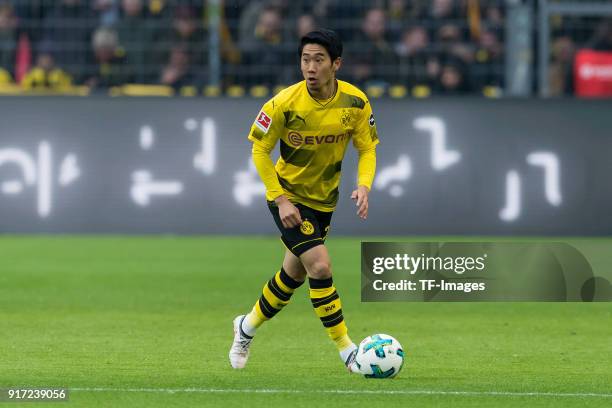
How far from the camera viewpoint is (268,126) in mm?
8016

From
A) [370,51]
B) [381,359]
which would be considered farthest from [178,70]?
[381,359]

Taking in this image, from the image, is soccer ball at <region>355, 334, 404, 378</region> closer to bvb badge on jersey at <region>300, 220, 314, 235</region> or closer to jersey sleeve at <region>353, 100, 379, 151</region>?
bvb badge on jersey at <region>300, 220, 314, 235</region>

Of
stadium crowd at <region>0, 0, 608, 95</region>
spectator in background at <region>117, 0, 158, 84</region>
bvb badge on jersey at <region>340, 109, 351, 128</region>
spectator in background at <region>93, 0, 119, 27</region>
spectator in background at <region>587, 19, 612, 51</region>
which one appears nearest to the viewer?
bvb badge on jersey at <region>340, 109, 351, 128</region>

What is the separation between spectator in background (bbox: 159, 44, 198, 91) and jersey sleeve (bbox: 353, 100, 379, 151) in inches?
408

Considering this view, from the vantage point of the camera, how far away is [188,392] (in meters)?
7.32

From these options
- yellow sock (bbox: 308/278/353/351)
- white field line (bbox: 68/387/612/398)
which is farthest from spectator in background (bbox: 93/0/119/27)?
white field line (bbox: 68/387/612/398)

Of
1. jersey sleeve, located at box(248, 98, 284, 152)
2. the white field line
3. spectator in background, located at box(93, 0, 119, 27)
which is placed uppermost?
jersey sleeve, located at box(248, 98, 284, 152)

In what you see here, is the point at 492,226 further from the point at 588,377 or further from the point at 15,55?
the point at 588,377

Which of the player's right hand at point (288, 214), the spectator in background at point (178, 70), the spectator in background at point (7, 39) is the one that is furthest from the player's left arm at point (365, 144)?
the spectator in background at point (7, 39)

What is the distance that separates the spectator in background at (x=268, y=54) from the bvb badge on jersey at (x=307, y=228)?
34.1 feet

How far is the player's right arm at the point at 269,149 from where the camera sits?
8.01 metres

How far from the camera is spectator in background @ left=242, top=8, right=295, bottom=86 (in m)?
18.4

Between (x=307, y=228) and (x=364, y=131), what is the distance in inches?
27.7

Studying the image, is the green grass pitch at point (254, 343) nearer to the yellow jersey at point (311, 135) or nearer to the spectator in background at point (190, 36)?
the yellow jersey at point (311, 135)
